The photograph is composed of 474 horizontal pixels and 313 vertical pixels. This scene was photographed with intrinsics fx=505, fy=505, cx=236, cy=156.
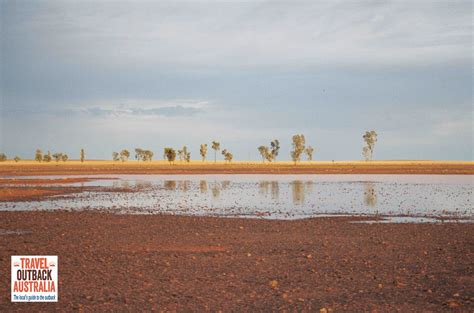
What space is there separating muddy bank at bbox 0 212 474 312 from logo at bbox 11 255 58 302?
9.4 inches

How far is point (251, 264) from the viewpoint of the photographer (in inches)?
571

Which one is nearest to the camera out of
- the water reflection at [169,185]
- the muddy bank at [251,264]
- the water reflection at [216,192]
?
the muddy bank at [251,264]

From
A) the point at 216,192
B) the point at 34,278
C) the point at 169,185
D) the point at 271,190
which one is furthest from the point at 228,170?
the point at 34,278

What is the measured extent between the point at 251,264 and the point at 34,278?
582 cm

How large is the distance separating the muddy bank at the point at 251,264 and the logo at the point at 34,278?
0.78 feet

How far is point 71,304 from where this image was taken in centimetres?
1085

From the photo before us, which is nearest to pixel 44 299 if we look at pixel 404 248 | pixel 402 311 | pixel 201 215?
pixel 402 311

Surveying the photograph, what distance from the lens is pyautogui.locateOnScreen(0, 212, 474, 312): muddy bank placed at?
36.3ft

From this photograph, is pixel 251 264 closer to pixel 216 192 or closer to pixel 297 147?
pixel 216 192

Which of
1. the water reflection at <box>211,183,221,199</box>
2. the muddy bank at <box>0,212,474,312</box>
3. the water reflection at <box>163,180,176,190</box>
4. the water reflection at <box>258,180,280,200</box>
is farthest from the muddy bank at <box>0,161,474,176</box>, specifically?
the muddy bank at <box>0,212,474,312</box>

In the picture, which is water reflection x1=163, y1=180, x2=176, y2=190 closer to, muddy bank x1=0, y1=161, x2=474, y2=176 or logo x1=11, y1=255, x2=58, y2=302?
logo x1=11, y1=255, x2=58, y2=302

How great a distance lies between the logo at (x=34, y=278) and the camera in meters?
11.3

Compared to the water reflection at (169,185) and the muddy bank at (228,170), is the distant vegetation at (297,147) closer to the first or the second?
the muddy bank at (228,170)

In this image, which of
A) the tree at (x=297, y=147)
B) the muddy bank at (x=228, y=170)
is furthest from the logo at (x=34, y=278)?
the tree at (x=297, y=147)
